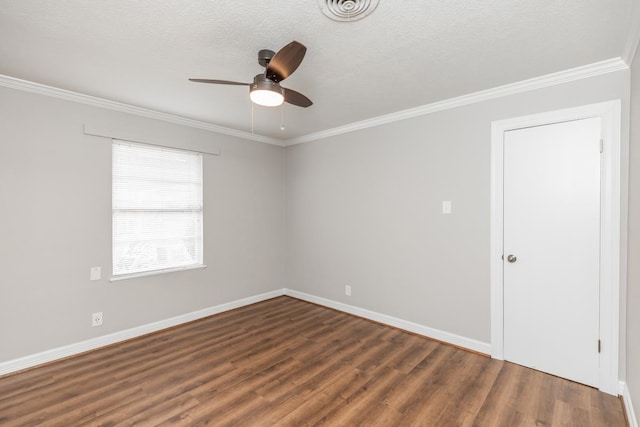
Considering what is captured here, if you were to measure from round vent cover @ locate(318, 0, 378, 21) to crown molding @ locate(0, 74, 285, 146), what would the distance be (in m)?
2.57

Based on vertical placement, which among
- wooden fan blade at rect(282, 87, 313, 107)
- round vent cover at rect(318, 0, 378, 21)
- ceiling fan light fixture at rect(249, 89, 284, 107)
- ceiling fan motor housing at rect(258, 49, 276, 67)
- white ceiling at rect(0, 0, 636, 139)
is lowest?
ceiling fan light fixture at rect(249, 89, 284, 107)

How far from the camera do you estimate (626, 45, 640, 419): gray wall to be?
1.82 metres

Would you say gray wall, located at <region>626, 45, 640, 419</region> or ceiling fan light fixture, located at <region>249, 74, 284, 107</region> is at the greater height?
ceiling fan light fixture, located at <region>249, 74, 284, 107</region>

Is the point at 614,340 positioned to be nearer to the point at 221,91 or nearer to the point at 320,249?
the point at 320,249

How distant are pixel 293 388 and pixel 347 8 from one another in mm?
2634

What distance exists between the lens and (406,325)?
3457 mm

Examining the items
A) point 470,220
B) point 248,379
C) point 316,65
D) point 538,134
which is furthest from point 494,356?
point 316,65

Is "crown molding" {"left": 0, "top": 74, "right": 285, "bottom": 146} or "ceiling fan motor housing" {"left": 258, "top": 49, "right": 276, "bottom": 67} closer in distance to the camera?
A: "ceiling fan motor housing" {"left": 258, "top": 49, "right": 276, "bottom": 67}

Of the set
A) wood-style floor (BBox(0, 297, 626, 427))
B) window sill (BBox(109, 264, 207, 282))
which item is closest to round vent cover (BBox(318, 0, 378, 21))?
wood-style floor (BBox(0, 297, 626, 427))

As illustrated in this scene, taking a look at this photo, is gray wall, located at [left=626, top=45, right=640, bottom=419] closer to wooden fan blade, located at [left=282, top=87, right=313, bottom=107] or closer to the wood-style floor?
the wood-style floor

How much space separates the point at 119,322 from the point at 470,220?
12.5 feet

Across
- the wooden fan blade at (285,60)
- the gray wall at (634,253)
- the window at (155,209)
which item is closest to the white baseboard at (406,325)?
the gray wall at (634,253)

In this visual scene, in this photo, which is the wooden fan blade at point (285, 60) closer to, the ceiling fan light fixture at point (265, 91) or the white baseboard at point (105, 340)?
the ceiling fan light fixture at point (265, 91)

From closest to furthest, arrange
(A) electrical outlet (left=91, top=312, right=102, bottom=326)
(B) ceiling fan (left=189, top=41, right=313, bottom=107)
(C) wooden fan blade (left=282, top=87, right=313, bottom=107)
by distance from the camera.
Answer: (B) ceiling fan (left=189, top=41, right=313, bottom=107), (C) wooden fan blade (left=282, top=87, right=313, bottom=107), (A) electrical outlet (left=91, top=312, right=102, bottom=326)
